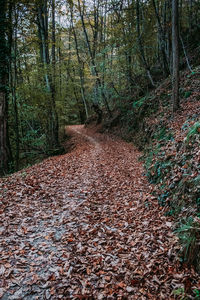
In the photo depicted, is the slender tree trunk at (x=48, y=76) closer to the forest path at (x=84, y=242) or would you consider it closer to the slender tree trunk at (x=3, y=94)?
the slender tree trunk at (x=3, y=94)

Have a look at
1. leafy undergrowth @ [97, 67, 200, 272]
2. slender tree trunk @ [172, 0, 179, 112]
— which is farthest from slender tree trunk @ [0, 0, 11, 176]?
slender tree trunk @ [172, 0, 179, 112]

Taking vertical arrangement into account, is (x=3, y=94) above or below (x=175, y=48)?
below

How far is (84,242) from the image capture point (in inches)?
155

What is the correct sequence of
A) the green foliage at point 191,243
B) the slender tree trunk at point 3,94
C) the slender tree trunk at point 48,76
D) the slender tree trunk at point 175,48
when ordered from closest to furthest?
the green foliage at point 191,243, the slender tree trunk at point 175,48, the slender tree trunk at point 3,94, the slender tree trunk at point 48,76

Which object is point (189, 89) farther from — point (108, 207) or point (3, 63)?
point (3, 63)

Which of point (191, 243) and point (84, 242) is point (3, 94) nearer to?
point (84, 242)

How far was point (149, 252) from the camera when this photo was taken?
3.59 metres

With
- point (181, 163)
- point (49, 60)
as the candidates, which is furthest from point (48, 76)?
point (181, 163)

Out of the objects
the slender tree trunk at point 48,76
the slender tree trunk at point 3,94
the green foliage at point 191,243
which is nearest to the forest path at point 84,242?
the green foliage at point 191,243

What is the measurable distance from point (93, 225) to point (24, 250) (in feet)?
5.24

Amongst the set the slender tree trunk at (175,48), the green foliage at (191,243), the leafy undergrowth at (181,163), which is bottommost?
the green foliage at (191,243)

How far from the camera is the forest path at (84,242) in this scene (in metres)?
2.93

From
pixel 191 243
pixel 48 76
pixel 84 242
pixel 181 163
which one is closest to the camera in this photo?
pixel 191 243

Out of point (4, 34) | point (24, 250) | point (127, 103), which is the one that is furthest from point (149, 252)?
point (127, 103)
